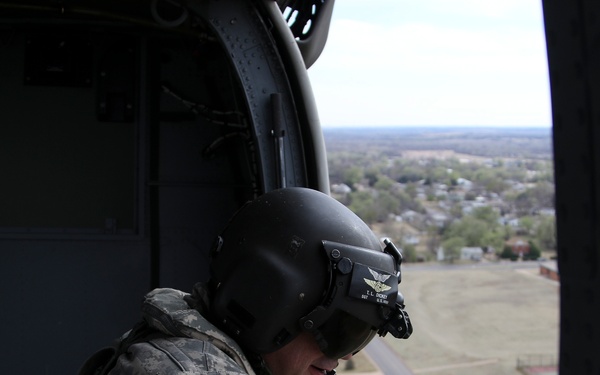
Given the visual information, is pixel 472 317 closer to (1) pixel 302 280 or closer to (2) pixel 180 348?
(1) pixel 302 280

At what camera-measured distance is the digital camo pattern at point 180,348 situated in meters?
1.34

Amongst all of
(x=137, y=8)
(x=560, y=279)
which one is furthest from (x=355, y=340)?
(x=137, y=8)

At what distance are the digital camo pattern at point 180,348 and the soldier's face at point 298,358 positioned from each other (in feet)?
0.41

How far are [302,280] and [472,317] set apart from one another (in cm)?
1132

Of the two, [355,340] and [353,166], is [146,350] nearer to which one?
[355,340]

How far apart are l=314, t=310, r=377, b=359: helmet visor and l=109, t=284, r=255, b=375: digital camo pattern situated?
0.56ft

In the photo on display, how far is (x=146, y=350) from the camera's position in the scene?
1387 millimetres

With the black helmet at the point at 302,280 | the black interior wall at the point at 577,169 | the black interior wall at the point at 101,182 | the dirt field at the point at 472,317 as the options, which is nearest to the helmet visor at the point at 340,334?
the black helmet at the point at 302,280

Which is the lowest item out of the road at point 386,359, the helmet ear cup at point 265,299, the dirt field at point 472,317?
the road at point 386,359

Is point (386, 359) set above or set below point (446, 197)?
below

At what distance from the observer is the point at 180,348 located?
1.40 meters

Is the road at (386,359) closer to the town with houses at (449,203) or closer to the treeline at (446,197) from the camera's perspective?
the town with houses at (449,203)

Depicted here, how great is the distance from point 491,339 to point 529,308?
1350 millimetres

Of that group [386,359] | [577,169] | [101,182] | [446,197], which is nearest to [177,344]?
[577,169]
